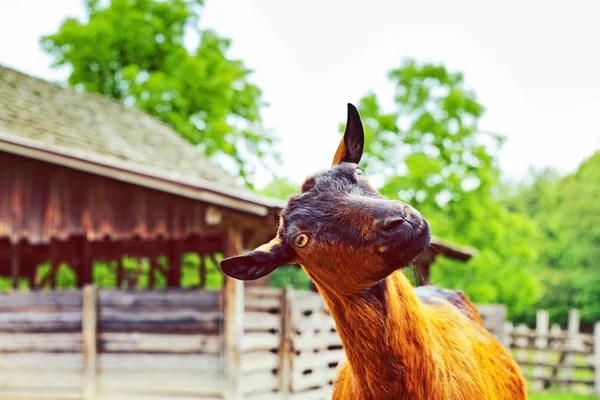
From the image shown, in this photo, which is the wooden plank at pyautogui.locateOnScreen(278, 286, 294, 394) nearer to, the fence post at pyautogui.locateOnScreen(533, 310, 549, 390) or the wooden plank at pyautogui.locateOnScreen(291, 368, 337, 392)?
the wooden plank at pyautogui.locateOnScreen(291, 368, 337, 392)

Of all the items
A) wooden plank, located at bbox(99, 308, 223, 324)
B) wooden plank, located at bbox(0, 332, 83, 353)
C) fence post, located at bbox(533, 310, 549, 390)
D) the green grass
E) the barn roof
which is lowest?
the green grass

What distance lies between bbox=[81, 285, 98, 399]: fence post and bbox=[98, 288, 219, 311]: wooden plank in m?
0.17

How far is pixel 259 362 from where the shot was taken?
9.53m

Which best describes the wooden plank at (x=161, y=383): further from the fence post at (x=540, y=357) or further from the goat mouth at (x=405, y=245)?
the fence post at (x=540, y=357)

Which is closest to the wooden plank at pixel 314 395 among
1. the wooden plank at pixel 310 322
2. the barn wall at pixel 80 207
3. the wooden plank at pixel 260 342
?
the wooden plank at pixel 260 342

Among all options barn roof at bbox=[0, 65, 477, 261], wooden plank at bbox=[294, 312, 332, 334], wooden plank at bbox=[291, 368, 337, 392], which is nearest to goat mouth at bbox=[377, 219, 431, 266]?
barn roof at bbox=[0, 65, 477, 261]

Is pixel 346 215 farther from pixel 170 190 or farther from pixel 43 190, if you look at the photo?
pixel 43 190

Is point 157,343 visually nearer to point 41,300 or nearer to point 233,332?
point 233,332

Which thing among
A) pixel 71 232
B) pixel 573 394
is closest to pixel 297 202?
pixel 71 232

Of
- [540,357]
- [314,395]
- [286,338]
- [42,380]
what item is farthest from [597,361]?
[42,380]

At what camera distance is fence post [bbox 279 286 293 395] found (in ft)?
32.9

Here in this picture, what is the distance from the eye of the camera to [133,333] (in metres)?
9.73

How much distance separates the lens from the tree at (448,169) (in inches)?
768

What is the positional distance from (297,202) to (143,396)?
25.1 feet
